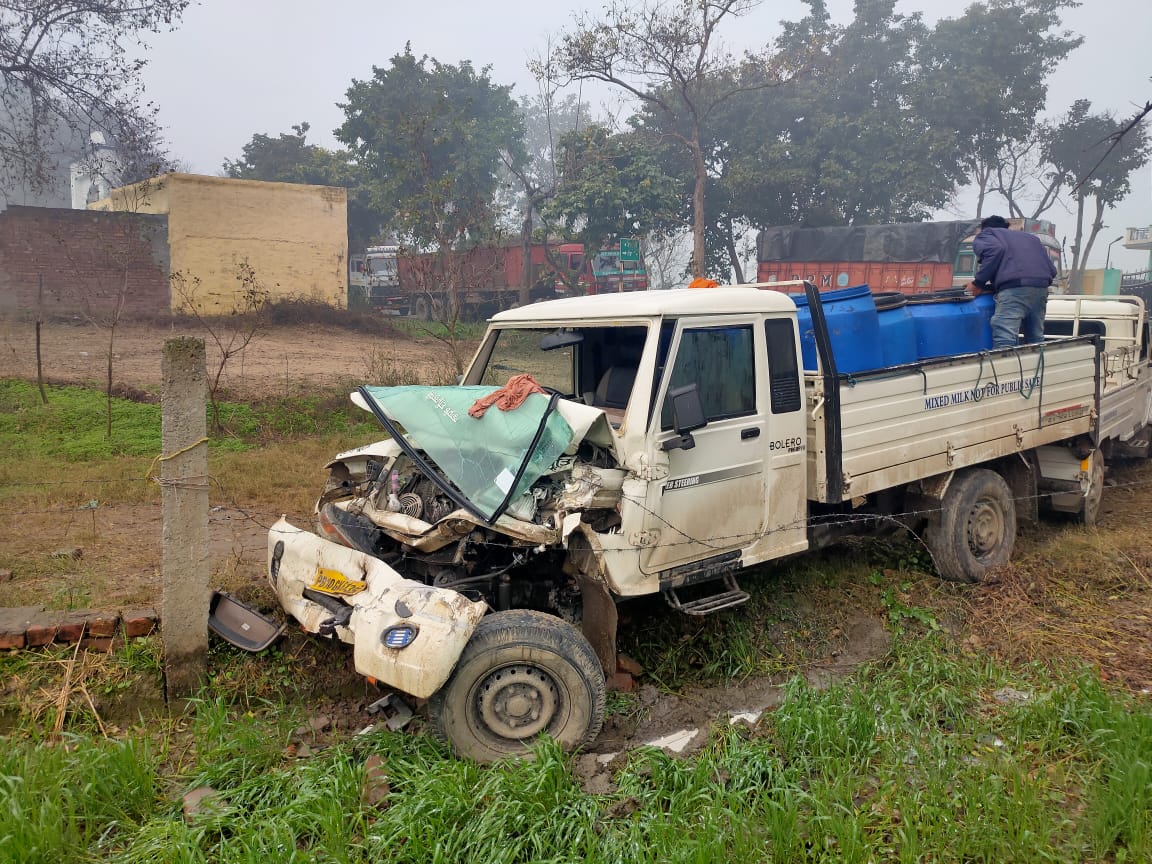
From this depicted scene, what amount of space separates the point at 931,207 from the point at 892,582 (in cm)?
2574

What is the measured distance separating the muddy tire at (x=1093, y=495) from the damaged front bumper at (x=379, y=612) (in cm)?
604

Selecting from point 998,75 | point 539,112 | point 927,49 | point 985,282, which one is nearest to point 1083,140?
point 998,75

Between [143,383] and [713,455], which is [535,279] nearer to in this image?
[143,383]

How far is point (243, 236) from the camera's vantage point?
19.7m

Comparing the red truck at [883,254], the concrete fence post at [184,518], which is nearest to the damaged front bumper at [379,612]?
the concrete fence post at [184,518]

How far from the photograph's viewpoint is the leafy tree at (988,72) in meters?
27.6

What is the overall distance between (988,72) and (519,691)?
3087 centimetres

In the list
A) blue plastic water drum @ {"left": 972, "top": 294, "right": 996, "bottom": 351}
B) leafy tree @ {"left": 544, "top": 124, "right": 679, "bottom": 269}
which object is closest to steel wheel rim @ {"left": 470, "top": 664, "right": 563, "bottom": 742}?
blue plastic water drum @ {"left": 972, "top": 294, "right": 996, "bottom": 351}

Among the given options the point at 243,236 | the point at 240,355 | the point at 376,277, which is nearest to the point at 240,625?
the point at 240,355

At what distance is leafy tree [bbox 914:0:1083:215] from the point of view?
2761 cm

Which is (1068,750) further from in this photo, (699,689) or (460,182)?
(460,182)

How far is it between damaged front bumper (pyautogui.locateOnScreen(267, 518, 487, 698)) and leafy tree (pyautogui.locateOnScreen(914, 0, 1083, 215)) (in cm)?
2908

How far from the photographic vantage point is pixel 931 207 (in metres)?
27.9

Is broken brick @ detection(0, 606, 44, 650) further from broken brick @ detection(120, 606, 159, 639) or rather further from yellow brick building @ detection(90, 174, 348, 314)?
yellow brick building @ detection(90, 174, 348, 314)
